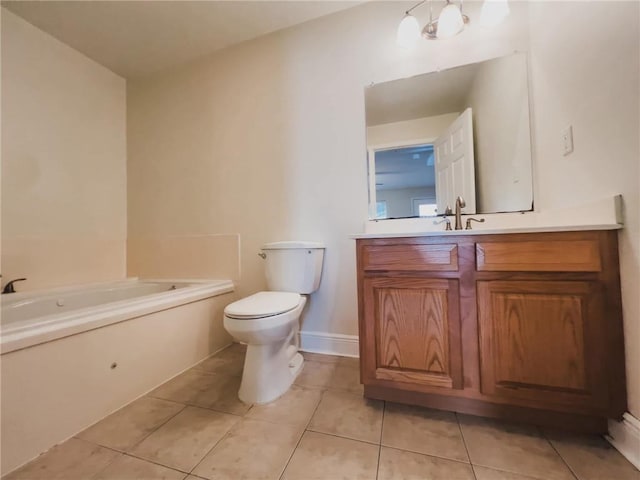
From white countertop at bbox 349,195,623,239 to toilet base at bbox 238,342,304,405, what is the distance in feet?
2.32

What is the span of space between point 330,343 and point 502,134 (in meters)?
1.61

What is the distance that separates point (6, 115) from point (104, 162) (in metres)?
0.59

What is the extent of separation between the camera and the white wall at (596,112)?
0.81 metres

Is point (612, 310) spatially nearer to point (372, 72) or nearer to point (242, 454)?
point (242, 454)

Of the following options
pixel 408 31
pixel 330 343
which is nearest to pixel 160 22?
pixel 408 31

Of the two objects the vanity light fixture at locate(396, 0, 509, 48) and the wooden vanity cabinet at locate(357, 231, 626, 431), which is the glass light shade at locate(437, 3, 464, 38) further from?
the wooden vanity cabinet at locate(357, 231, 626, 431)

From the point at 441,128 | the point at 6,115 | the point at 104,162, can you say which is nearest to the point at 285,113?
the point at 441,128

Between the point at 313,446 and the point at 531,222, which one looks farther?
the point at 531,222

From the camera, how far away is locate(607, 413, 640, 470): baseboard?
801mm

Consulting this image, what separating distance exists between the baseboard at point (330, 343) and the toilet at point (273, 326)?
0.57 feet

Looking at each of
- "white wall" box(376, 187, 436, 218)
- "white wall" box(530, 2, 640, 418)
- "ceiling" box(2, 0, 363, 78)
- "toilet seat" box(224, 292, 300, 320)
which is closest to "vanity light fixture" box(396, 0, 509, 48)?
"white wall" box(530, 2, 640, 418)

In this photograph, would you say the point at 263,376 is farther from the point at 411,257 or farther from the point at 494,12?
the point at 494,12

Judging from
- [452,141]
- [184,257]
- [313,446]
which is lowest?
[313,446]

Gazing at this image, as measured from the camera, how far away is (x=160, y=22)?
1802 mm
